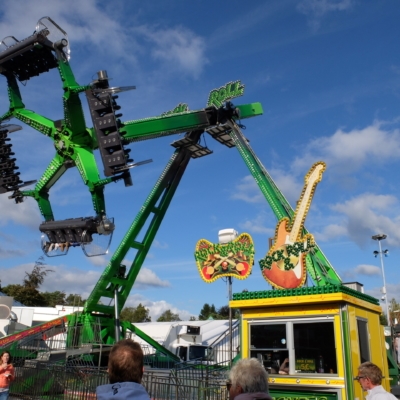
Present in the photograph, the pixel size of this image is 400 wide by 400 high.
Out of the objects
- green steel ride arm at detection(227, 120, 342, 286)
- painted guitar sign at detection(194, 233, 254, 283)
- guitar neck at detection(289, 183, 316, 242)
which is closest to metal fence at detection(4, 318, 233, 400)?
painted guitar sign at detection(194, 233, 254, 283)

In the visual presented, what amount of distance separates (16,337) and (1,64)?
1156 cm

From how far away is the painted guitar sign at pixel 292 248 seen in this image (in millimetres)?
10773

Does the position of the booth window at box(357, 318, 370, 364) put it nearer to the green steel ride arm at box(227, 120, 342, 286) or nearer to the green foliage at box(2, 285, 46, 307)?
the green steel ride arm at box(227, 120, 342, 286)

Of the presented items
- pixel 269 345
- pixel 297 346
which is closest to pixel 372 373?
pixel 297 346

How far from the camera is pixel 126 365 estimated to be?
2.85 meters

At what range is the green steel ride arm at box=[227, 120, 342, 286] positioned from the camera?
59.9ft

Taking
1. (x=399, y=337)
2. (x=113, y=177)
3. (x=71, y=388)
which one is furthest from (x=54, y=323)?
(x=399, y=337)

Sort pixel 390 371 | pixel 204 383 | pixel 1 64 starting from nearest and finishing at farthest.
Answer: pixel 390 371 < pixel 204 383 < pixel 1 64

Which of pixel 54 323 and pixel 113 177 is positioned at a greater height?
pixel 113 177

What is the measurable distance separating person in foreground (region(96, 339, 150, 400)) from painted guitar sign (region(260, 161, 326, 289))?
811cm

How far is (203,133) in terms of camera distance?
2406 centimetres

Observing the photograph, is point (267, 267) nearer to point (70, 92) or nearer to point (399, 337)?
point (399, 337)

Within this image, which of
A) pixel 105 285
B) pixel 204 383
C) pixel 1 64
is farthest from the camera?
pixel 105 285

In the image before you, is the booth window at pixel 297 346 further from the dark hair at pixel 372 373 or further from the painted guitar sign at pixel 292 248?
the dark hair at pixel 372 373
